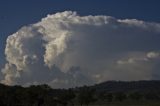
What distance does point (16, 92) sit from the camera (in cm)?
18838

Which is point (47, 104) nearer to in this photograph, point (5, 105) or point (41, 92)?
point (41, 92)

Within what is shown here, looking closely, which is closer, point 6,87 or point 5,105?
point 5,105

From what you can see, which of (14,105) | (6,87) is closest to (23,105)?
(14,105)

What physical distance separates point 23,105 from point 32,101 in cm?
713

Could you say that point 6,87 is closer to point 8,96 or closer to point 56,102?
point 8,96

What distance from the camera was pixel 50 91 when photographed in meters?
194

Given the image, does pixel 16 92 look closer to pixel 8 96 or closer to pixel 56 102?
pixel 8 96

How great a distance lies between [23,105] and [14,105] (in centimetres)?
384

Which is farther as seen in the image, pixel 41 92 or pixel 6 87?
pixel 6 87

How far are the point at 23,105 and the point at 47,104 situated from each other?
12.0 m

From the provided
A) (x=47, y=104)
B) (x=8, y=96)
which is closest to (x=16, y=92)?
(x=8, y=96)

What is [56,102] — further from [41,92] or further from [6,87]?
[6,87]

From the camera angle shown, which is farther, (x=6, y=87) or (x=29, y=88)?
(x=6, y=87)

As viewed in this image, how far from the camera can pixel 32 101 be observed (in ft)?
592
